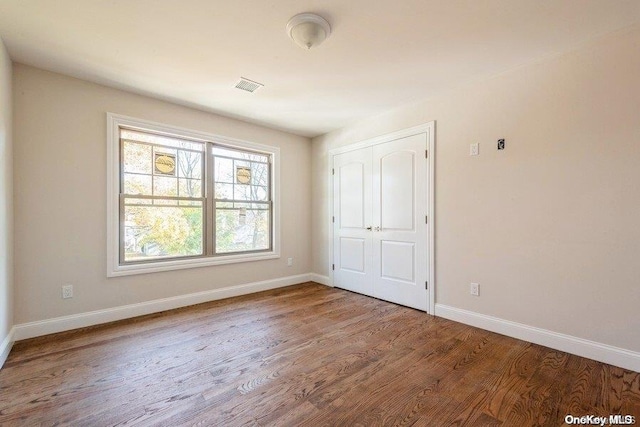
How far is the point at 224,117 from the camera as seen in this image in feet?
12.3

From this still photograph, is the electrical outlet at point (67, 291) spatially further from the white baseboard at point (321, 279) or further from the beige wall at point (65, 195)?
the white baseboard at point (321, 279)

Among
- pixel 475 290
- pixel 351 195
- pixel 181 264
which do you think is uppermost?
pixel 351 195

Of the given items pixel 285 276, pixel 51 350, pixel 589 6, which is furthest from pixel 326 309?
pixel 589 6

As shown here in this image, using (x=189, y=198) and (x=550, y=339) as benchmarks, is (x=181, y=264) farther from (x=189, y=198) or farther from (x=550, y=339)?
(x=550, y=339)

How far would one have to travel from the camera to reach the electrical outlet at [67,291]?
269 cm

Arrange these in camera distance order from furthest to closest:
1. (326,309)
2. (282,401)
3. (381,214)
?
(381,214)
(326,309)
(282,401)

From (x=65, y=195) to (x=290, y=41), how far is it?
8.43ft

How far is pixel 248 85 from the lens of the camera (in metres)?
2.88

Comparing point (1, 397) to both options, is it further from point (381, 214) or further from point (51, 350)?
point (381, 214)

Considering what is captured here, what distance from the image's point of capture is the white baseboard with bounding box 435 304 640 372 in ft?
6.59

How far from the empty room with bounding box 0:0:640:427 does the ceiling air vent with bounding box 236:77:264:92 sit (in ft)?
0.07

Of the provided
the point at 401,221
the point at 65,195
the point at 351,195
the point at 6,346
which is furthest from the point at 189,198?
the point at 401,221

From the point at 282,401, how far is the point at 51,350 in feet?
6.80

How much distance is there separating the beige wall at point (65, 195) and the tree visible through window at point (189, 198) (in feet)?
0.78
